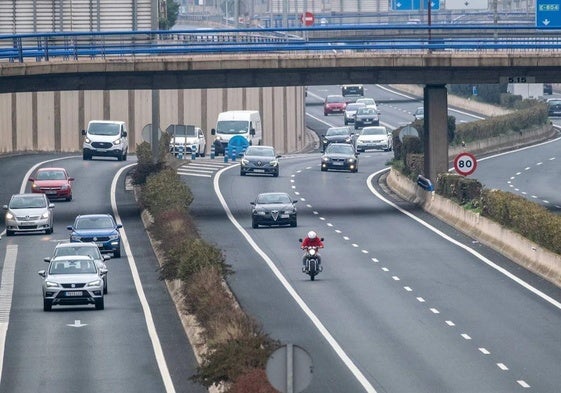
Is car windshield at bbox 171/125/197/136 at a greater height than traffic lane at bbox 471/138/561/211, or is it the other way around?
car windshield at bbox 171/125/197/136

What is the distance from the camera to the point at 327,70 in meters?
58.7

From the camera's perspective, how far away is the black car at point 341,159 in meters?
78.0

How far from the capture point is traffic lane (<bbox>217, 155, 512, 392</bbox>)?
2895 centimetres

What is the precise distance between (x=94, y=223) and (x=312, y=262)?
10492 mm

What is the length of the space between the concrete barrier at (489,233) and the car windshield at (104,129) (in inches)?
827

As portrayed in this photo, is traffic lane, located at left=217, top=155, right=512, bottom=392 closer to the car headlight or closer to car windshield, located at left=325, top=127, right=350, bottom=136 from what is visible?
the car headlight

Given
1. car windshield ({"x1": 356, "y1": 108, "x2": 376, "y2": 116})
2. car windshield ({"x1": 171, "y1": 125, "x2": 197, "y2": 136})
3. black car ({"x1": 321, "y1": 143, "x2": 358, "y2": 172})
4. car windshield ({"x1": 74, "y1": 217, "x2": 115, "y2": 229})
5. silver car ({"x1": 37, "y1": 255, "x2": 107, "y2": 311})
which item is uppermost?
car windshield ({"x1": 356, "y1": 108, "x2": 376, "y2": 116})

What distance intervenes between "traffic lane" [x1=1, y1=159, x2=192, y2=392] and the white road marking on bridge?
17 centimetres

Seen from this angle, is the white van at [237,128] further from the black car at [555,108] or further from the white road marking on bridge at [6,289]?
the black car at [555,108]

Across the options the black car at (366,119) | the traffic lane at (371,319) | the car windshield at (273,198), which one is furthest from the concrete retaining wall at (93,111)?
the traffic lane at (371,319)

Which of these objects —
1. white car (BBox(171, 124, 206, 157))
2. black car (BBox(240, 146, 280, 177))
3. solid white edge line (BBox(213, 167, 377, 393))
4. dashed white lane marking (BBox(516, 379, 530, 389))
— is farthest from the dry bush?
white car (BBox(171, 124, 206, 157))

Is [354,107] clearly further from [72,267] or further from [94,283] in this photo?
[94,283]

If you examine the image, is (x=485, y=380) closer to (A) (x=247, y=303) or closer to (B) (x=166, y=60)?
(A) (x=247, y=303)

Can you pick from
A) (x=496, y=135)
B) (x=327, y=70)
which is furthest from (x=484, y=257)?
(x=496, y=135)
